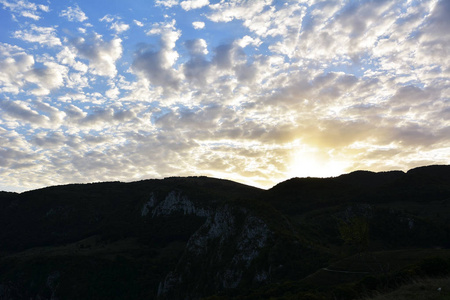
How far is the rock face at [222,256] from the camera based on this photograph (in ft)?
310

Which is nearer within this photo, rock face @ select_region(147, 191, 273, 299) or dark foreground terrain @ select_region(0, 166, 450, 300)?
dark foreground terrain @ select_region(0, 166, 450, 300)

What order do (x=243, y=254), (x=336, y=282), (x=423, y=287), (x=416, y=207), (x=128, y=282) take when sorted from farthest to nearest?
1. (x=128, y=282)
2. (x=416, y=207)
3. (x=243, y=254)
4. (x=336, y=282)
5. (x=423, y=287)

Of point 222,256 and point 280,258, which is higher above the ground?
point 280,258

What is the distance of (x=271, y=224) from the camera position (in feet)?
334

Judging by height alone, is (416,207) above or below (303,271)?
above

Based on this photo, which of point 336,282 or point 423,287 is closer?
point 423,287

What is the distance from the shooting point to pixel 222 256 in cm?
10762

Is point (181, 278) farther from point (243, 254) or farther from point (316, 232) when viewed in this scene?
point (316, 232)

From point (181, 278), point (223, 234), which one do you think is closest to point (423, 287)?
point (223, 234)

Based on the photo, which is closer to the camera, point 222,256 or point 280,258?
point 280,258

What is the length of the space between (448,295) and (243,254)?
82.6m

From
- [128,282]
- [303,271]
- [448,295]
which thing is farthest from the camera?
[128,282]

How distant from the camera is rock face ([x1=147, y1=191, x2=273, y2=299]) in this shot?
94500 mm

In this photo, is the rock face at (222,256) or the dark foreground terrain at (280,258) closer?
the dark foreground terrain at (280,258)
